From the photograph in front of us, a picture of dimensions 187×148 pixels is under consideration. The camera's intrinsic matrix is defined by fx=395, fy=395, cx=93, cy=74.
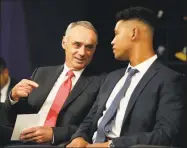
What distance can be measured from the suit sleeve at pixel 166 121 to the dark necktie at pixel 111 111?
0.77 ft

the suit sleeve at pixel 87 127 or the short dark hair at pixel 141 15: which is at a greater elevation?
the short dark hair at pixel 141 15

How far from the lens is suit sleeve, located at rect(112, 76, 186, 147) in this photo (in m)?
1.96

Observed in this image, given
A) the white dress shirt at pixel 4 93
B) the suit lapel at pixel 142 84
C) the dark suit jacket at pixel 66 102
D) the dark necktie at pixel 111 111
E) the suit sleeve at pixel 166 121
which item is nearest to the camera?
the suit sleeve at pixel 166 121

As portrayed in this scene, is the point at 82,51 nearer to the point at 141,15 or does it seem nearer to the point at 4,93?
the point at 141,15

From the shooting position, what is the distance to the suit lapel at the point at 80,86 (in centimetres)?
249

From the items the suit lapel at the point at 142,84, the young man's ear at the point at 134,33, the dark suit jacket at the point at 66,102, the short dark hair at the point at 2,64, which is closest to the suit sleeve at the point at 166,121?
the suit lapel at the point at 142,84

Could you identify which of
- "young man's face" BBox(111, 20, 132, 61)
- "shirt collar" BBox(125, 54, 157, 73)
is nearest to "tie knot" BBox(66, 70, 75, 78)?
"young man's face" BBox(111, 20, 132, 61)

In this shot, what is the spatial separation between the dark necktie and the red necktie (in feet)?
1.29

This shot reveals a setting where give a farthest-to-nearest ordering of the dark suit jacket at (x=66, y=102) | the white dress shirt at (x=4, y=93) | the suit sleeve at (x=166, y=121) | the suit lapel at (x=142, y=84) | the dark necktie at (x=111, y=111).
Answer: the white dress shirt at (x=4, y=93) → the dark suit jacket at (x=66, y=102) → the dark necktie at (x=111, y=111) → the suit lapel at (x=142, y=84) → the suit sleeve at (x=166, y=121)

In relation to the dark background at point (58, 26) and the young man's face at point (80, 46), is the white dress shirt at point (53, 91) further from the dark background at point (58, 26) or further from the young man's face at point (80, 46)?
the dark background at point (58, 26)

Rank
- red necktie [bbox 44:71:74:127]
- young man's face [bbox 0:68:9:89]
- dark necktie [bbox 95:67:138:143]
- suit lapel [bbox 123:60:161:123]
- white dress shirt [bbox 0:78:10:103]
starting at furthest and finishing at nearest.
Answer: white dress shirt [bbox 0:78:10:103]
young man's face [bbox 0:68:9:89]
red necktie [bbox 44:71:74:127]
dark necktie [bbox 95:67:138:143]
suit lapel [bbox 123:60:161:123]

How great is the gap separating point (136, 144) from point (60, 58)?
4.49 feet

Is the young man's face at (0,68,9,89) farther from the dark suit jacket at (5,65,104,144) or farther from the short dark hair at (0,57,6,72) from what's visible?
the dark suit jacket at (5,65,104,144)

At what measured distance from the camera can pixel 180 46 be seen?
3689 millimetres
